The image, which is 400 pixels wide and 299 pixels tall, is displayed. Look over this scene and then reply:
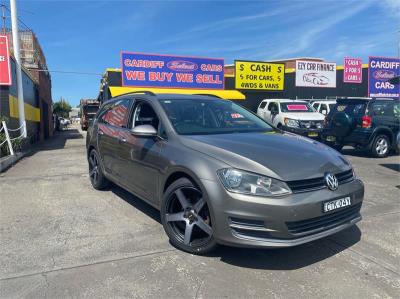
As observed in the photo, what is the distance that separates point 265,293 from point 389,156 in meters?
9.58

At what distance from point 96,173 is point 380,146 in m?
8.14

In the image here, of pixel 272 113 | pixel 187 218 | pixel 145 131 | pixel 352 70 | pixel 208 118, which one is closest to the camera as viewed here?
pixel 187 218

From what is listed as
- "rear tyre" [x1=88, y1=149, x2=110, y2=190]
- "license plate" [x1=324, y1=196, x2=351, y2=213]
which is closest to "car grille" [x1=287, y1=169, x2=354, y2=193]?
"license plate" [x1=324, y1=196, x2=351, y2=213]

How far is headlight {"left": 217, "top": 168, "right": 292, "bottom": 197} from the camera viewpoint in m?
3.16

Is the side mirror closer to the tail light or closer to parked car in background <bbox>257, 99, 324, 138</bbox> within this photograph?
the tail light

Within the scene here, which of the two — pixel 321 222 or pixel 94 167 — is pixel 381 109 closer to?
pixel 94 167

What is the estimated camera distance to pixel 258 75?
24.0 metres

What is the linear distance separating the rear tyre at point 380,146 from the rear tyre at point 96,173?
7770 millimetres

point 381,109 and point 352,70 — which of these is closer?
point 381,109

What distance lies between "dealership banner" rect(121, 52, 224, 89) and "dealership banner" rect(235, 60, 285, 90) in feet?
3.86

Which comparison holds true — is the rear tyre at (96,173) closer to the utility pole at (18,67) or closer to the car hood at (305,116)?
the utility pole at (18,67)

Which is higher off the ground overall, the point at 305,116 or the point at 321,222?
the point at 305,116

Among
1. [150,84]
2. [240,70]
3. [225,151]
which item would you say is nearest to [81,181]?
[225,151]

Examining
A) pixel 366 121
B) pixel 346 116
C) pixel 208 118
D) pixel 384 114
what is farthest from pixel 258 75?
→ pixel 208 118
